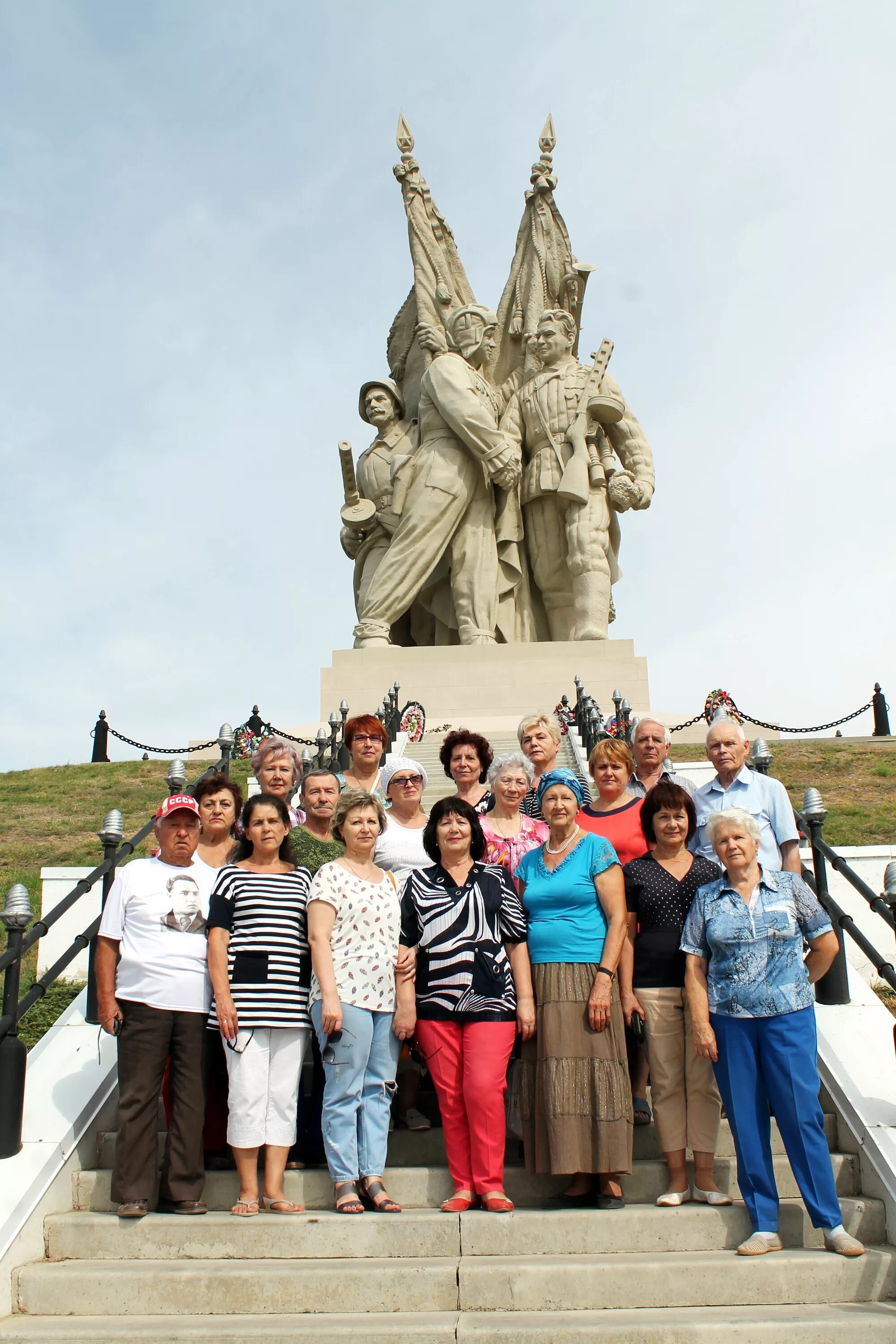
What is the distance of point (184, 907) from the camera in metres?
3.80

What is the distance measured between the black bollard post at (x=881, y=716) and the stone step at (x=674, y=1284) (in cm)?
1354

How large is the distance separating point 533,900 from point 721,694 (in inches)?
343

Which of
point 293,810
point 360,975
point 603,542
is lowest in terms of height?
point 360,975

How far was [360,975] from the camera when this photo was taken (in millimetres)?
3621

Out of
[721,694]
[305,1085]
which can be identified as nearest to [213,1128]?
[305,1085]

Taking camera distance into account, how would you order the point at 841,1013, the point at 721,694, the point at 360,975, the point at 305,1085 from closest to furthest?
the point at 360,975 < the point at 305,1085 < the point at 841,1013 < the point at 721,694

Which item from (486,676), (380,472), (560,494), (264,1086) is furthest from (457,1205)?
(380,472)

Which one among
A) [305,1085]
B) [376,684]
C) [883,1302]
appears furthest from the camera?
[376,684]

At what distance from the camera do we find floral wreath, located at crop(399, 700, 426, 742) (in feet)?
37.0

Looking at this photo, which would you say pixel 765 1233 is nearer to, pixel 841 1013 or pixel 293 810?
pixel 841 1013

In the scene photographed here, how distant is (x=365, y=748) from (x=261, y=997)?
1588mm

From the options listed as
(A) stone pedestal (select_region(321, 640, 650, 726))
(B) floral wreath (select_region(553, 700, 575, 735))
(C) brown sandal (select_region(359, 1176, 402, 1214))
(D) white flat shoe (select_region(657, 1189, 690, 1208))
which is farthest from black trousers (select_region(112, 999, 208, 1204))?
(A) stone pedestal (select_region(321, 640, 650, 726))

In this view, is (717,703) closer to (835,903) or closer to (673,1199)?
(835,903)

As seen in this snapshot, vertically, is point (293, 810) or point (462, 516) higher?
point (462, 516)
